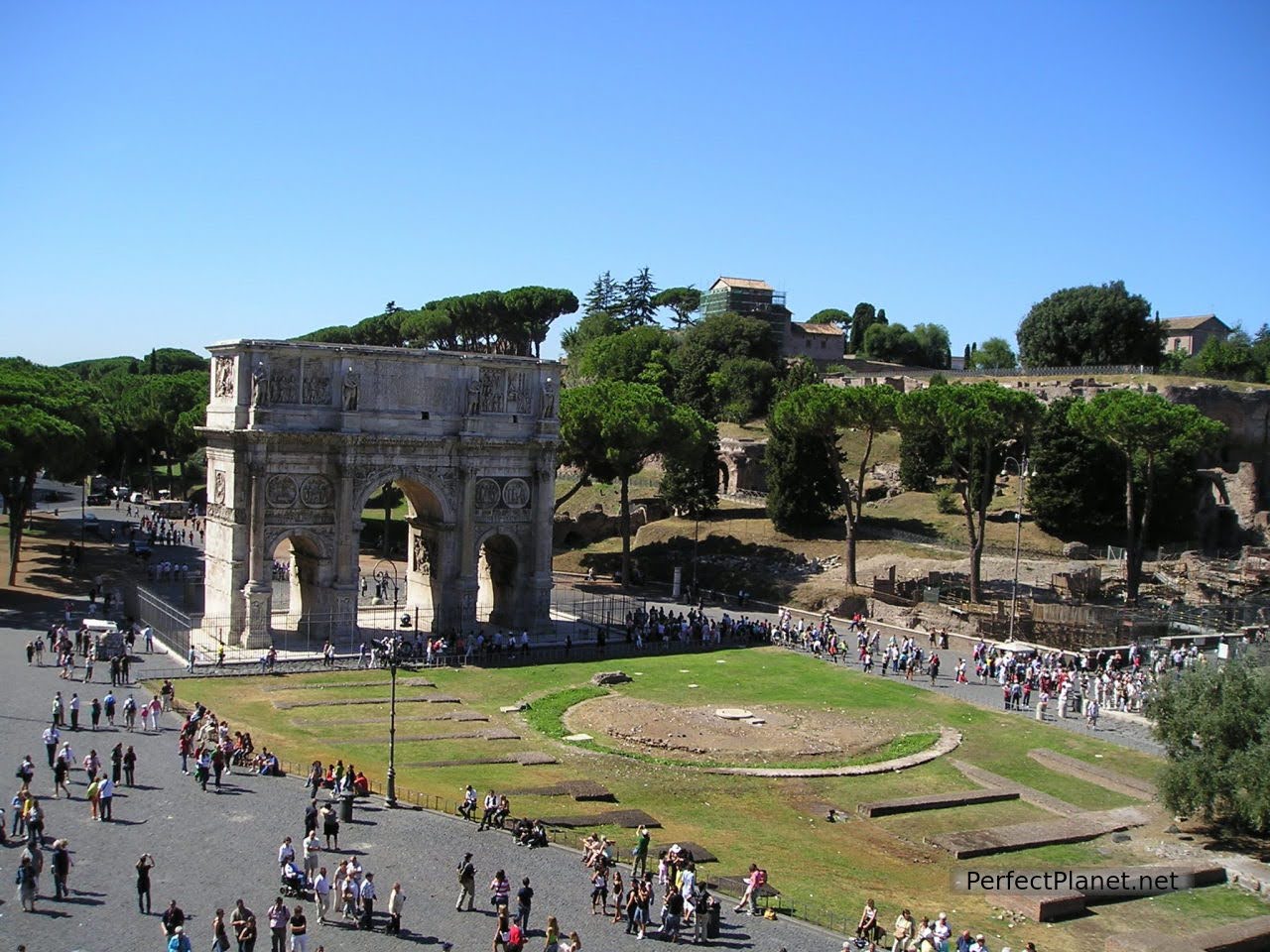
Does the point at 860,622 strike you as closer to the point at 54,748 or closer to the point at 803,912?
the point at 803,912

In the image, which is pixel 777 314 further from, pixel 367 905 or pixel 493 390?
pixel 367 905

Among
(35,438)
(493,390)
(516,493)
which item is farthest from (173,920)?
(35,438)

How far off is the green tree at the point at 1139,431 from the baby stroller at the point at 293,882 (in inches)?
1706

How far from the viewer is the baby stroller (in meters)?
21.4

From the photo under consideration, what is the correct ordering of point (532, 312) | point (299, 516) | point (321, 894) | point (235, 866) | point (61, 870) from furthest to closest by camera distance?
point (532, 312), point (299, 516), point (235, 866), point (321, 894), point (61, 870)

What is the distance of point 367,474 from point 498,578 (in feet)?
25.7

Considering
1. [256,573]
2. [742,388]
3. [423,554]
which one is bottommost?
[256,573]

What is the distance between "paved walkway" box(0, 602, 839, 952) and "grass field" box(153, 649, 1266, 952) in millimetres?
2354

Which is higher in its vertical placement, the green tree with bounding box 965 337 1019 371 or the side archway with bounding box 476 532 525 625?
the green tree with bounding box 965 337 1019 371

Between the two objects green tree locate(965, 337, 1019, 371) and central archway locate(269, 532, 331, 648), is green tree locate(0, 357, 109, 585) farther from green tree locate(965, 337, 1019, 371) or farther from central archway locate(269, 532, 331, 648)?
green tree locate(965, 337, 1019, 371)

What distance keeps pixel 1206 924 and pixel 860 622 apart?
1101 inches

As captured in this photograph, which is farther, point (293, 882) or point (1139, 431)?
point (1139, 431)

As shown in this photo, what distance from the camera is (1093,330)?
87.5 m

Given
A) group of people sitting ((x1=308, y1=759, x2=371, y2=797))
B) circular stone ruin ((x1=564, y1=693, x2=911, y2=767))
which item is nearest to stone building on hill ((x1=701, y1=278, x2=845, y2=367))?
circular stone ruin ((x1=564, y1=693, x2=911, y2=767))
